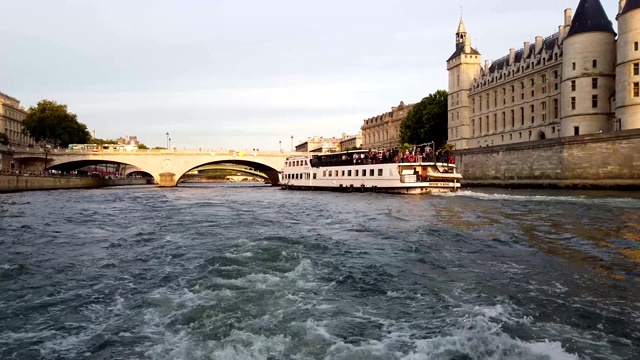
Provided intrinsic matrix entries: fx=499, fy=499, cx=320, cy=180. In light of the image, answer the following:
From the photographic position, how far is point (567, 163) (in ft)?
153

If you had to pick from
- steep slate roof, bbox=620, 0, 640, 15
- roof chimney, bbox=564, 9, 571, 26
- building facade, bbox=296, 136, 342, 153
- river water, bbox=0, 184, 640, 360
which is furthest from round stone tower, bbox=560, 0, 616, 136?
building facade, bbox=296, 136, 342, 153

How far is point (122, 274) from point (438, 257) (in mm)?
7003

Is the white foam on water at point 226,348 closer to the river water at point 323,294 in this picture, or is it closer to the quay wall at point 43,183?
the river water at point 323,294

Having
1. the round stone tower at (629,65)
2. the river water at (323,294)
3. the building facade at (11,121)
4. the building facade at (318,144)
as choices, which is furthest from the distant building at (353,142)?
the river water at (323,294)

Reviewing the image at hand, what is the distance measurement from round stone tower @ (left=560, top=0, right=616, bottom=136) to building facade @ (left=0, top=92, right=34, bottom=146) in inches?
3982

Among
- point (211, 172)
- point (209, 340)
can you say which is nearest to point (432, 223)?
point (209, 340)

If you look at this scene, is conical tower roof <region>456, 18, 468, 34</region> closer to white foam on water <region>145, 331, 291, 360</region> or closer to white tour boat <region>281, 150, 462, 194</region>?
white tour boat <region>281, 150, 462, 194</region>

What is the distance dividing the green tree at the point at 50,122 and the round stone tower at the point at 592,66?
75.4m

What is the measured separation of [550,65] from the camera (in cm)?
6419

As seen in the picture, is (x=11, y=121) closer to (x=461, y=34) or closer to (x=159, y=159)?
(x=159, y=159)

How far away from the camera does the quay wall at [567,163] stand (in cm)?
4112

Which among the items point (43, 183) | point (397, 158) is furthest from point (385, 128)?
point (43, 183)

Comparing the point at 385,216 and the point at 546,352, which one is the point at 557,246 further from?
the point at 385,216

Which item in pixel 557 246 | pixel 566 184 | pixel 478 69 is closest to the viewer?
pixel 557 246
